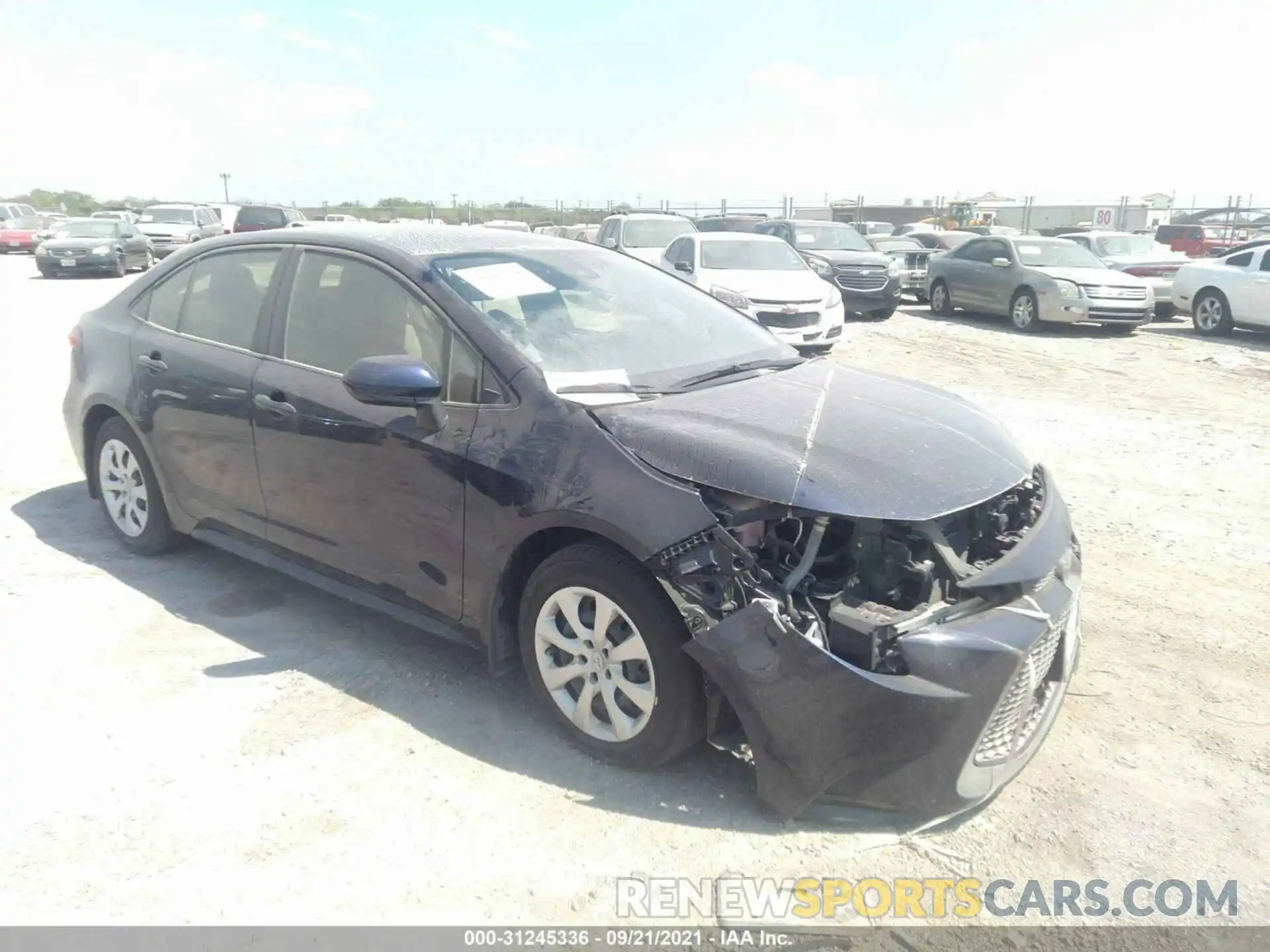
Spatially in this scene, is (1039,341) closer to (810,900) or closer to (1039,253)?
(1039,253)

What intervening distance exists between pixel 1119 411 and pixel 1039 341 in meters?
5.63

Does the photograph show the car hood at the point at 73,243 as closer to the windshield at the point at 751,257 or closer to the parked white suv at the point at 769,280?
the parked white suv at the point at 769,280

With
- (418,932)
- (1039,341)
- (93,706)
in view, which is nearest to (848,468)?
(418,932)

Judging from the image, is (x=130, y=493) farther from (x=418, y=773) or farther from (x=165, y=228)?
(x=165, y=228)

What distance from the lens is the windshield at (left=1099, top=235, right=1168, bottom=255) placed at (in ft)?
59.4

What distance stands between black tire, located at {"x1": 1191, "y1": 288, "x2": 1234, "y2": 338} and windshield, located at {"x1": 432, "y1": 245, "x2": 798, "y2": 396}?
1341cm

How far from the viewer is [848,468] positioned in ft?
9.89

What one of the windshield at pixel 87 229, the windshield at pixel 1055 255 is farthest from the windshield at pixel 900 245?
the windshield at pixel 87 229

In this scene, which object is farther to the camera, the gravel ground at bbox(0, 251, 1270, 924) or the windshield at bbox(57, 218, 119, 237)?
the windshield at bbox(57, 218, 119, 237)

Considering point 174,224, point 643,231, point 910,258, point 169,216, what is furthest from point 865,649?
point 169,216

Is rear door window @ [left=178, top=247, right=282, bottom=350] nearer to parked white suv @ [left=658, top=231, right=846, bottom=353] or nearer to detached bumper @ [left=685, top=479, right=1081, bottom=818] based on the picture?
detached bumper @ [left=685, top=479, right=1081, bottom=818]

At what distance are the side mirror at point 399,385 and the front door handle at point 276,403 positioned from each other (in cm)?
64

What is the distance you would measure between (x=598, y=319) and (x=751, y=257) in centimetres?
1020

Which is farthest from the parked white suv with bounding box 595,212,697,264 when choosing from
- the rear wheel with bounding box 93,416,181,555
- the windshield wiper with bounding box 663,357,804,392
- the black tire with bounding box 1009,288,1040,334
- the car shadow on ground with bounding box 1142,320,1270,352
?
the windshield wiper with bounding box 663,357,804,392
